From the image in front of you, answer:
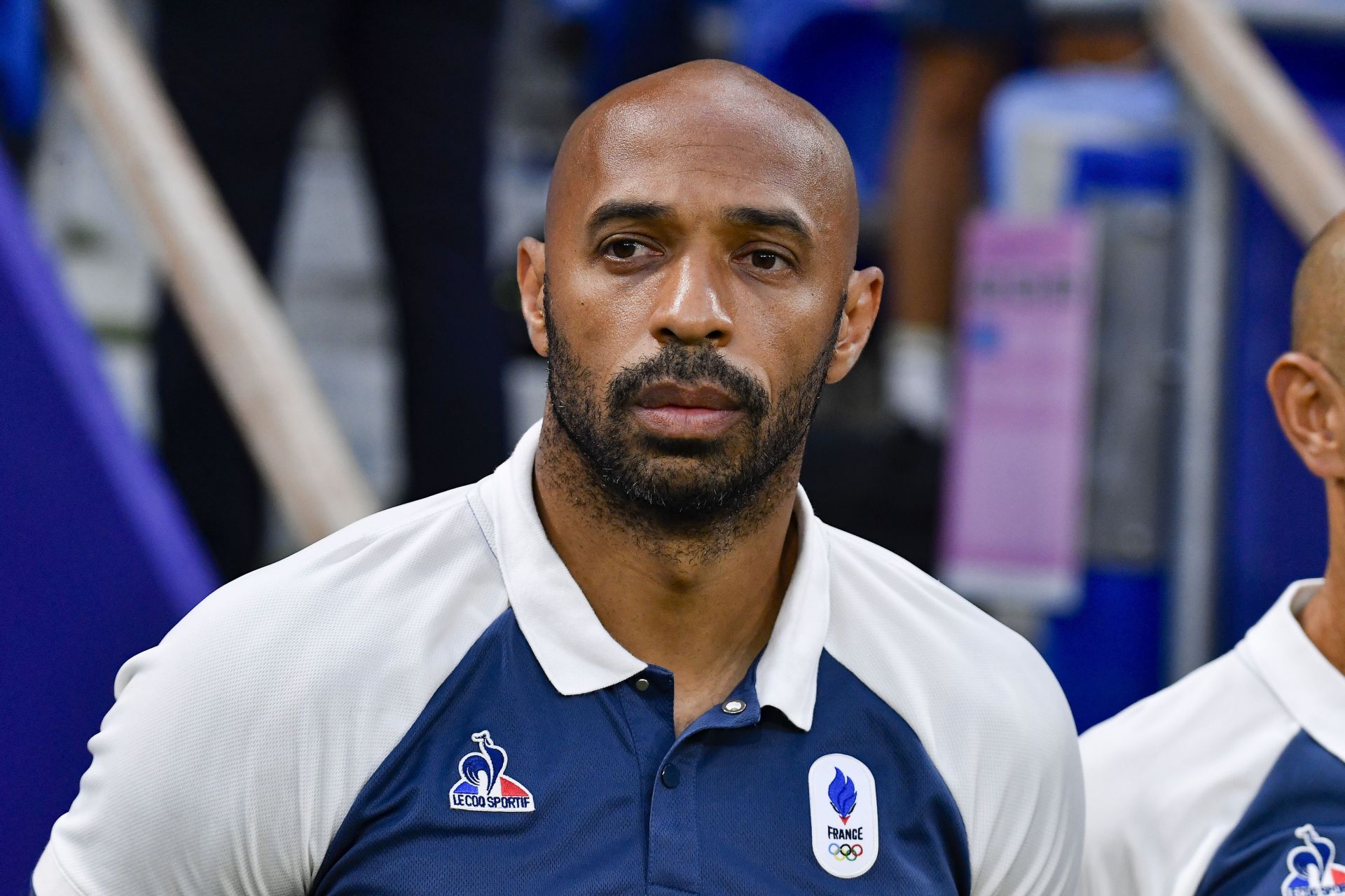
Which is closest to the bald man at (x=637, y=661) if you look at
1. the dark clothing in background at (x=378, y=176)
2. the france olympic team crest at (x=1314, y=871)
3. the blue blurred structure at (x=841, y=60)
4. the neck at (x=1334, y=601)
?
the france olympic team crest at (x=1314, y=871)

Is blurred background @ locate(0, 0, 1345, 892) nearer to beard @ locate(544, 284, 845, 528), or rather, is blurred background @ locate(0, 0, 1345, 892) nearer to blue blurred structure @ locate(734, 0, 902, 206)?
beard @ locate(544, 284, 845, 528)

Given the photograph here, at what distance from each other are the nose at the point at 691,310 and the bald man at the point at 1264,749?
839 millimetres

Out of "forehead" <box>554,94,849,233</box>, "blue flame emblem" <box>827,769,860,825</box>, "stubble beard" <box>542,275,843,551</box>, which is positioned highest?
"forehead" <box>554,94,849,233</box>

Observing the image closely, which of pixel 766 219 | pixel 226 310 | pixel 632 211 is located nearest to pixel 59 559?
pixel 226 310

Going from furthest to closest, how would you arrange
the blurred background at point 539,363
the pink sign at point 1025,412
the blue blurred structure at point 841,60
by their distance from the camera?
1. the blue blurred structure at point 841,60
2. the pink sign at point 1025,412
3. the blurred background at point 539,363

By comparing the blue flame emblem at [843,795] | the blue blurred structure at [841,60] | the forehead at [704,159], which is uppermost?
the blue blurred structure at [841,60]

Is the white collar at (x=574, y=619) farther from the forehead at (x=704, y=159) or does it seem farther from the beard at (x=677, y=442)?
the forehead at (x=704, y=159)

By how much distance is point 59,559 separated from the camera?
2.49m

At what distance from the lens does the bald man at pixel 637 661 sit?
68.5 inches

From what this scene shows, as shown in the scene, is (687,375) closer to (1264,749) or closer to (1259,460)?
(1264,749)

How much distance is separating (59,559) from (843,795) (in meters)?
1.28

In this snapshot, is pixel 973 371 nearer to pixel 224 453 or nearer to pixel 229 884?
pixel 224 453

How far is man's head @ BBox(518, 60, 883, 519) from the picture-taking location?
Result: 1882 mm

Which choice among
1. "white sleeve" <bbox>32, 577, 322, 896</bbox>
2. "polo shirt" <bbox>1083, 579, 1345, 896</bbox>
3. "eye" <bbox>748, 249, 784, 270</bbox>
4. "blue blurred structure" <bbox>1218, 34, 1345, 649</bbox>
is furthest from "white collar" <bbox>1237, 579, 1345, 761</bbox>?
"white sleeve" <bbox>32, 577, 322, 896</bbox>
